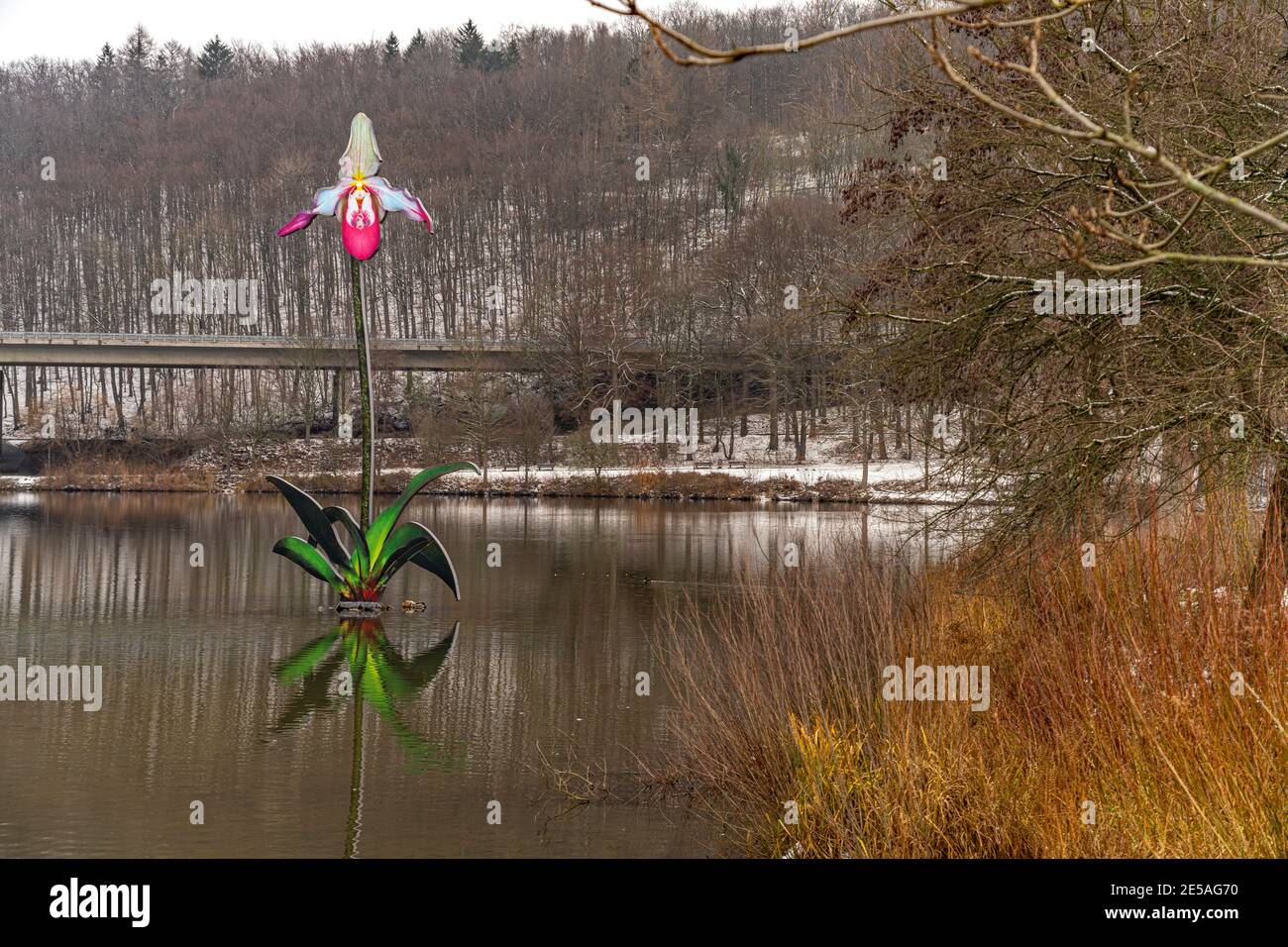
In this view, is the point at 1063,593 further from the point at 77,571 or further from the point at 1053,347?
the point at 77,571

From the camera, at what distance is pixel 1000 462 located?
12.3 meters

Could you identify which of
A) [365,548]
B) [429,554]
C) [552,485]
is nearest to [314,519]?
[365,548]

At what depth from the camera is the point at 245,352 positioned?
61.9m

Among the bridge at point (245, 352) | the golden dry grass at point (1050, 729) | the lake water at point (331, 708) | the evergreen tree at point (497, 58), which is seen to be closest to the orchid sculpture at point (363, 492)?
the lake water at point (331, 708)

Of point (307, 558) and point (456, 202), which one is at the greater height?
point (456, 202)

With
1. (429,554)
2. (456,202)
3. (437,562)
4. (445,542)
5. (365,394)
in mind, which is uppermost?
(456,202)

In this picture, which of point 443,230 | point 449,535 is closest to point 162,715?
point 449,535

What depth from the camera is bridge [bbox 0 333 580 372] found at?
196 feet

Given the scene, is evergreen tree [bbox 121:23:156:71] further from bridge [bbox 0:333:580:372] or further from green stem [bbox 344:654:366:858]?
green stem [bbox 344:654:366:858]

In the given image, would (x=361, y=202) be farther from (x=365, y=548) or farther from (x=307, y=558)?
(x=307, y=558)

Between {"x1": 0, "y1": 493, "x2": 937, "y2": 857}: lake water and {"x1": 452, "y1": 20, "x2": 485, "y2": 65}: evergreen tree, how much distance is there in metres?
84.9

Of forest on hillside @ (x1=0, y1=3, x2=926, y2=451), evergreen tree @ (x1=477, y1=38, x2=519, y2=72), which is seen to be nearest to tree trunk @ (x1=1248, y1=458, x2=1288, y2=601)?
forest on hillside @ (x1=0, y1=3, x2=926, y2=451)

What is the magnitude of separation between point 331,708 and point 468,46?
102156 millimetres
